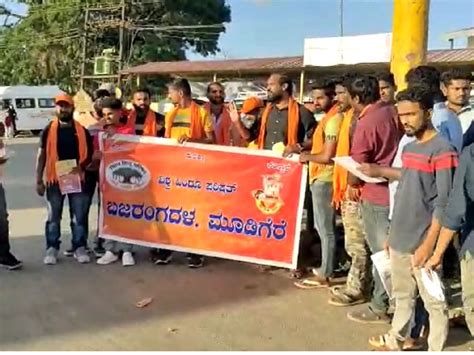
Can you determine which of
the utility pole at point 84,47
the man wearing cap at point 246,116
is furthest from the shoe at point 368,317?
the utility pole at point 84,47

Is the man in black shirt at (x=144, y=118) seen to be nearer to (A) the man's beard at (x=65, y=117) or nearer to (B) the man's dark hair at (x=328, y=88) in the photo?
(A) the man's beard at (x=65, y=117)

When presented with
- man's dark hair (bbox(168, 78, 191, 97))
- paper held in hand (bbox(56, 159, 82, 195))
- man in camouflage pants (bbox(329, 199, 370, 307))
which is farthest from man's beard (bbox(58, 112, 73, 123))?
Answer: man in camouflage pants (bbox(329, 199, 370, 307))

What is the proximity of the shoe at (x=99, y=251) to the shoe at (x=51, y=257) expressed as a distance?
42 cm

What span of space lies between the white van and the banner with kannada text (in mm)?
31323

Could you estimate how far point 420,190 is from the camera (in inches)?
156

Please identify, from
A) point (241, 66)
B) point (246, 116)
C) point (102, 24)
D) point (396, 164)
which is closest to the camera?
point (396, 164)

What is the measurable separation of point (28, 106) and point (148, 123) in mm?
32006

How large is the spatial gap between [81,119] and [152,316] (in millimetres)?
3281

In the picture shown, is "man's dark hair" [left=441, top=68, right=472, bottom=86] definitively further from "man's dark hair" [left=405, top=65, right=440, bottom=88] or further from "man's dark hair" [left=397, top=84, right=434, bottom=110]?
"man's dark hair" [left=397, top=84, right=434, bottom=110]

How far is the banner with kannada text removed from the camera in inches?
239

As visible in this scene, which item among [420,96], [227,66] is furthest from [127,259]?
[227,66]

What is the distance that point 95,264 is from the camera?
22.0ft

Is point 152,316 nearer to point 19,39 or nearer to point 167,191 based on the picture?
point 167,191

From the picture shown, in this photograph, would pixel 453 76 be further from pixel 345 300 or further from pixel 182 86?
pixel 182 86
